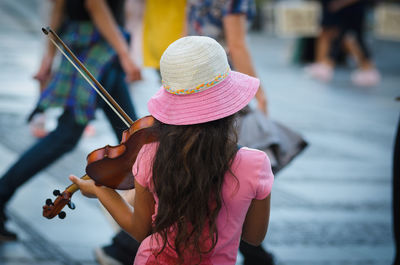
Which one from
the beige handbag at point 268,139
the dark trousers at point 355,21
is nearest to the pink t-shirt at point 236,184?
the beige handbag at point 268,139

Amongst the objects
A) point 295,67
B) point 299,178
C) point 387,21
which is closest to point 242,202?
point 299,178

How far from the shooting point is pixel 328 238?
10.8 ft

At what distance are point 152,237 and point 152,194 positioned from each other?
0.43ft

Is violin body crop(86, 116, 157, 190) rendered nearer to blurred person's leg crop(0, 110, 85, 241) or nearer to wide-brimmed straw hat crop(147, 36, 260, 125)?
wide-brimmed straw hat crop(147, 36, 260, 125)

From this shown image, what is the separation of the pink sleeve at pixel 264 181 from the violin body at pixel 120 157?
0.32 metres

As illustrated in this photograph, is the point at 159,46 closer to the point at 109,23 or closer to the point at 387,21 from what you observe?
the point at 109,23

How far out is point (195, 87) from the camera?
1.54 meters

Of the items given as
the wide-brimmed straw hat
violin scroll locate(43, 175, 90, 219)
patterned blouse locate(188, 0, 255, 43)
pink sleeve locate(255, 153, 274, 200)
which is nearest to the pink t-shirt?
pink sleeve locate(255, 153, 274, 200)

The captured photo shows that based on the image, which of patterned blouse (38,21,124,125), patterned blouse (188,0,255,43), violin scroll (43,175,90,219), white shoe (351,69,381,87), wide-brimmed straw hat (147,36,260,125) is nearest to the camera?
wide-brimmed straw hat (147,36,260,125)

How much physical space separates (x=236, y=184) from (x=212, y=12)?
4.22 feet

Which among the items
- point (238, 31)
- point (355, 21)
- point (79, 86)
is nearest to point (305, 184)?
point (238, 31)

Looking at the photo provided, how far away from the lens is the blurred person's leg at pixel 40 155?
261cm

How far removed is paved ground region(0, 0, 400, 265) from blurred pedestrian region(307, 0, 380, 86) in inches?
26.9

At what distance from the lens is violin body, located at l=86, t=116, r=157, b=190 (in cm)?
161
